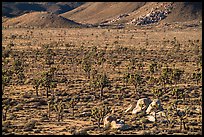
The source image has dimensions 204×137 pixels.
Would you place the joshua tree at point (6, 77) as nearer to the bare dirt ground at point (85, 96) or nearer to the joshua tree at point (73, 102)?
the bare dirt ground at point (85, 96)

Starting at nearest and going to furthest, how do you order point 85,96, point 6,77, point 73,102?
point 73,102, point 85,96, point 6,77

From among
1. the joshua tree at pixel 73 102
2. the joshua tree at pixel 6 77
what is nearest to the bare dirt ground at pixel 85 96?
the joshua tree at pixel 73 102

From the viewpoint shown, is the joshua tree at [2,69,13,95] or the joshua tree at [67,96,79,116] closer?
the joshua tree at [67,96,79,116]

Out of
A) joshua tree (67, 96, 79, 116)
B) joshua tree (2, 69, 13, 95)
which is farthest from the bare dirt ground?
joshua tree (2, 69, 13, 95)

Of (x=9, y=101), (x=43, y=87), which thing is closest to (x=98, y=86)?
(x=43, y=87)

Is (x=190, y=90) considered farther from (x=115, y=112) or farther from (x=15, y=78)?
(x=15, y=78)

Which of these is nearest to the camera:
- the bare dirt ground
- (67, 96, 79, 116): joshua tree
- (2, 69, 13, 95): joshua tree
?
the bare dirt ground

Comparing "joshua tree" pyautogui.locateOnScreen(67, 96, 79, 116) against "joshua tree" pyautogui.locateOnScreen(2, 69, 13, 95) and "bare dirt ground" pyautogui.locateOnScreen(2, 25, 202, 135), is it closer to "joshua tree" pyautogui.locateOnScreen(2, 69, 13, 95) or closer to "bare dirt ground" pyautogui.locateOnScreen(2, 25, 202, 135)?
"bare dirt ground" pyautogui.locateOnScreen(2, 25, 202, 135)

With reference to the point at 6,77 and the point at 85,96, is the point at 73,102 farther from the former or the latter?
the point at 6,77

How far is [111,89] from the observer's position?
46.0 m

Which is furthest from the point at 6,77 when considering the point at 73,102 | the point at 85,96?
the point at 73,102

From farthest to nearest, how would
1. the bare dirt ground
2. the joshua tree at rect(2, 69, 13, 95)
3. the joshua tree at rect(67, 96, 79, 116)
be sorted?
the joshua tree at rect(2, 69, 13, 95), the joshua tree at rect(67, 96, 79, 116), the bare dirt ground

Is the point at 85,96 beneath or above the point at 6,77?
beneath

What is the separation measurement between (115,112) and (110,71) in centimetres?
2283
